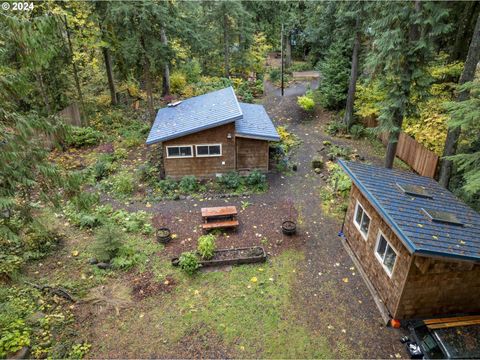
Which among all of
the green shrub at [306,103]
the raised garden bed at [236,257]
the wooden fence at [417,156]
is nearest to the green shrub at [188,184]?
the raised garden bed at [236,257]

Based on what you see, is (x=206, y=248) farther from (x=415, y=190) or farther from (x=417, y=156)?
(x=417, y=156)

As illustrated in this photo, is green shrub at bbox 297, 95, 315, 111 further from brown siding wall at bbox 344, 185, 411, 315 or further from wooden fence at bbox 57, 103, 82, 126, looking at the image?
wooden fence at bbox 57, 103, 82, 126

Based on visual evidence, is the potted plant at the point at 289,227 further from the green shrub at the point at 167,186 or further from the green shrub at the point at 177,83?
the green shrub at the point at 177,83

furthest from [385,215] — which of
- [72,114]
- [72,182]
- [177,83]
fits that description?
[177,83]

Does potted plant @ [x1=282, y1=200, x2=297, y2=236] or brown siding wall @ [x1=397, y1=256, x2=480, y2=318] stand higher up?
brown siding wall @ [x1=397, y1=256, x2=480, y2=318]

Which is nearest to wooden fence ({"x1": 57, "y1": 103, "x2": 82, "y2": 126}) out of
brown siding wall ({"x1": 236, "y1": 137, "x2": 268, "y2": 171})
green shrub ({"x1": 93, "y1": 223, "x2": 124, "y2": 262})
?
brown siding wall ({"x1": 236, "y1": 137, "x2": 268, "y2": 171})

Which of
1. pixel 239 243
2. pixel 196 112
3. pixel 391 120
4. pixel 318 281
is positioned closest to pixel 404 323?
pixel 318 281
